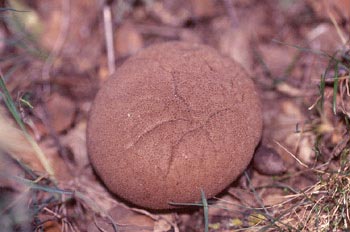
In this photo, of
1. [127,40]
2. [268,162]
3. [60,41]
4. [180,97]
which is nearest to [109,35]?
[127,40]

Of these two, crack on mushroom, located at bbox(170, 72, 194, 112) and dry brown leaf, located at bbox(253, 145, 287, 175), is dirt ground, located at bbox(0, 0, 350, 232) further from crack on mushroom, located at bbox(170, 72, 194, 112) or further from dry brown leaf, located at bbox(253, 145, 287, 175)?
crack on mushroom, located at bbox(170, 72, 194, 112)

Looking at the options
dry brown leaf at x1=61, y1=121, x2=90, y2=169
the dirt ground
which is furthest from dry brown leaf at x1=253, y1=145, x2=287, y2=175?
dry brown leaf at x1=61, y1=121, x2=90, y2=169

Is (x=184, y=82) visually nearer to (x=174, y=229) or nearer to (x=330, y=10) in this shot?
(x=174, y=229)

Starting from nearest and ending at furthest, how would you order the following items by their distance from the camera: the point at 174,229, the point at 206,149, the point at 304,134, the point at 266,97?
the point at 206,149 < the point at 174,229 < the point at 304,134 < the point at 266,97

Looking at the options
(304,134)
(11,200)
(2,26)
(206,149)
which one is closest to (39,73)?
(2,26)

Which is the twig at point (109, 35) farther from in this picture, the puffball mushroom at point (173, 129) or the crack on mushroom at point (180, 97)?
the crack on mushroom at point (180, 97)

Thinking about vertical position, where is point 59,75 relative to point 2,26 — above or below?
below
